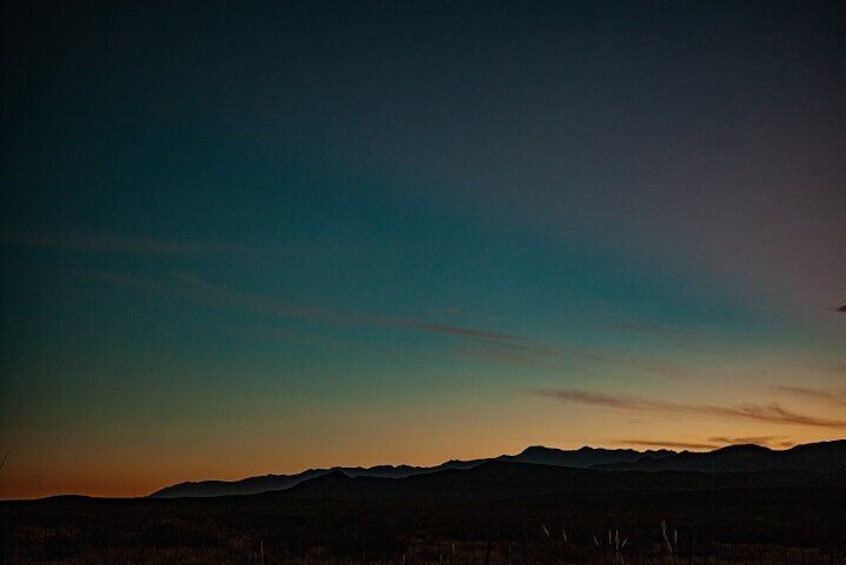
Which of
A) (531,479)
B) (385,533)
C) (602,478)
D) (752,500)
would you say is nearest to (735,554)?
(385,533)

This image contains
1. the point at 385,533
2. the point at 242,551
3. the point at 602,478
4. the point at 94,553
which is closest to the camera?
the point at 94,553

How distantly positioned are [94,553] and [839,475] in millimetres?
181044

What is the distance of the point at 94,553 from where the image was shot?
18.5 metres

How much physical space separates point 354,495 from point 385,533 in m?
152

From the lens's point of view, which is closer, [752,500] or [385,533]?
[385,533]

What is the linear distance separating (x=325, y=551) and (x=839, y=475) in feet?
581

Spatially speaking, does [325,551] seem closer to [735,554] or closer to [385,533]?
[385,533]

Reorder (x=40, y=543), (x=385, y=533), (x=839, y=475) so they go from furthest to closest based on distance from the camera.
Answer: (x=839, y=475)
(x=385, y=533)
(x=40, y=543)

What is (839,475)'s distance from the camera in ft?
567

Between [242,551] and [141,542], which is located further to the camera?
[141,542]

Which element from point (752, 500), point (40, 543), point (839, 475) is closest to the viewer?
point (40, 543)

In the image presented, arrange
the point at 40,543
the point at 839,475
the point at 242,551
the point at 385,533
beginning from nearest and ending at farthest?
the point at 242,551 < the point at 40,543 < the point at 385,533 < the point at 839,475

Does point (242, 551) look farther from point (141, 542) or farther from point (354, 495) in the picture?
point (354, 495)

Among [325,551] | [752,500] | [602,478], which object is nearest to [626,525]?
[325,551]
